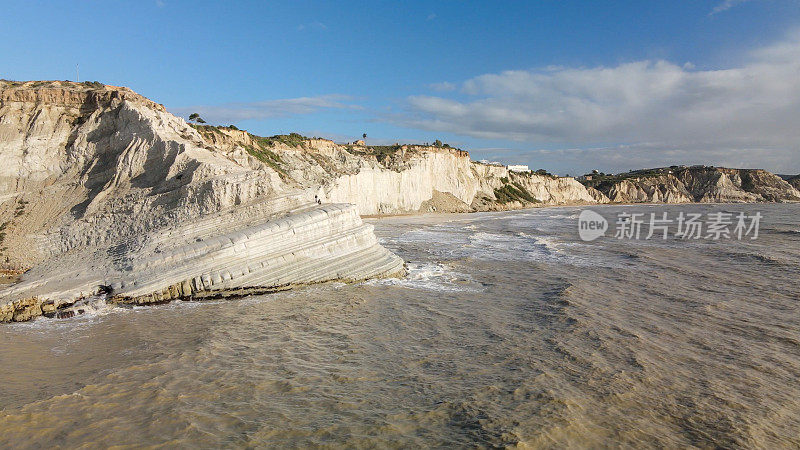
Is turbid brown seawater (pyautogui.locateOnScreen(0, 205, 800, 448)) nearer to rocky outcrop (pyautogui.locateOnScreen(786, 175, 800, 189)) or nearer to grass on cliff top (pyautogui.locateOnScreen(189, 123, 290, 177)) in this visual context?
grass on cliff top (pyautogui.locateOnScreen(189, 123, 290, 177))

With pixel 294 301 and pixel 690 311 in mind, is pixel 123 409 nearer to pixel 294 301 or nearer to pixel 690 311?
pixel 294 301

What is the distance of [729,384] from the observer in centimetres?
608

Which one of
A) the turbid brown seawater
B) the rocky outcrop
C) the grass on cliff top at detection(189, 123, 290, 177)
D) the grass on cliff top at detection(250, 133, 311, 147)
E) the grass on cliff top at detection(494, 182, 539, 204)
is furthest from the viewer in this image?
the rocky outcrop

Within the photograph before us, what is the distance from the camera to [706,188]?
104812 millimetres

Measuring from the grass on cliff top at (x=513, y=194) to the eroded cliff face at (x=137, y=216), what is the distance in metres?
60.1

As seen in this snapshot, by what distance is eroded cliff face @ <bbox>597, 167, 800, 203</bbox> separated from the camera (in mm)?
101938

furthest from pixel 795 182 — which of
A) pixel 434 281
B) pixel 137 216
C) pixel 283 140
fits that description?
pixel 137 216

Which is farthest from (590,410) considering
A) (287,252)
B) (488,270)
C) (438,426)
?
(488,270)

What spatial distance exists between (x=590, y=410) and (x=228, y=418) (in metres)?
4.31

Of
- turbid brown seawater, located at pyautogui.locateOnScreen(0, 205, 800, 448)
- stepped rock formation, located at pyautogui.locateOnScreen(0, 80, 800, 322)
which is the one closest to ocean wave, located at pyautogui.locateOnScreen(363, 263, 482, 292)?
turbid brown seawater, located at pyautogui.locateOnScreen(0, 205, 800, 448)

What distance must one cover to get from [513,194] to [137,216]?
6940 centimetres

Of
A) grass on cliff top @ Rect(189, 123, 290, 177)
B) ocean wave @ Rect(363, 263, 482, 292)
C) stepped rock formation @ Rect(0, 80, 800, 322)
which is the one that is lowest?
ocean wave @ Rect(363, 263, 482, 292)

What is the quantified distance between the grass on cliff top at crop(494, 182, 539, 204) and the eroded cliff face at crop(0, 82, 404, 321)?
60.1 meters

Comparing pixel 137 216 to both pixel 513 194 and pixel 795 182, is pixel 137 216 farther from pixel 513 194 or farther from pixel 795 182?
pixel 795 182
